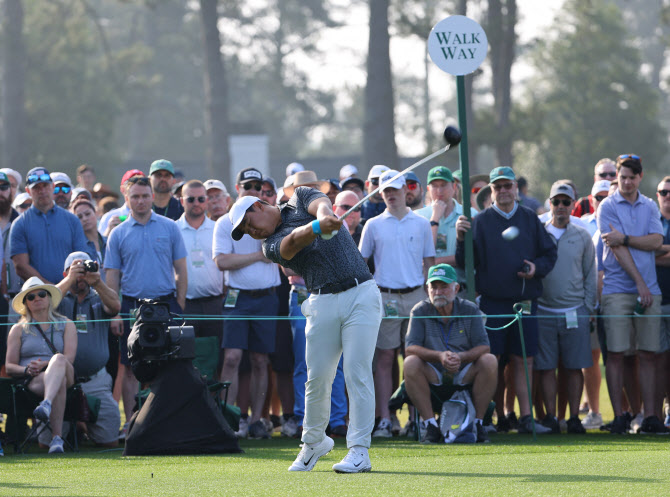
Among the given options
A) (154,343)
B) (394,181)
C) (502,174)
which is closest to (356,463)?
(154,343)

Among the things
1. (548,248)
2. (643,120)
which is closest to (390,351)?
(548,248)

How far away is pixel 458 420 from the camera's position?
10273 millimetres

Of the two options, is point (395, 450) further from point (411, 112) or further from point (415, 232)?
point (411, 112)

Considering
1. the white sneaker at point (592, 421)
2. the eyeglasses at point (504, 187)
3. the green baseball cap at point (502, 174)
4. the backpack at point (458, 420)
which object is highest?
the green baseball cap at point (502, 174)

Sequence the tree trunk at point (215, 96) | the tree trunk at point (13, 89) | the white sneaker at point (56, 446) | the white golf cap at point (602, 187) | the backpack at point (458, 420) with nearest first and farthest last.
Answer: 1. the white sneaker at point (56, 446)
2. the backpack at point (458, 420)
3. the white golf cap at point (602, 187)
4. the tree trunk at point (215, 96)
5. the tree trunk at point (13, 89)

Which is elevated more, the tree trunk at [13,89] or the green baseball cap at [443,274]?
the tree trunk at [13,89]

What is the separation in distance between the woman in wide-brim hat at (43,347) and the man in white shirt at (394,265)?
2775 mm

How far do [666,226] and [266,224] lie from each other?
5.05 meters

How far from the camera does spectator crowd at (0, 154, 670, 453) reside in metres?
10.7

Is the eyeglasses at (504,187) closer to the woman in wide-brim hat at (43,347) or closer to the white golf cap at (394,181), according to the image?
the white golf cap at (394,181)

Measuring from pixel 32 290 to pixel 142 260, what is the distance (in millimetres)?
1043

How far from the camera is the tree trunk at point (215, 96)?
106 ft

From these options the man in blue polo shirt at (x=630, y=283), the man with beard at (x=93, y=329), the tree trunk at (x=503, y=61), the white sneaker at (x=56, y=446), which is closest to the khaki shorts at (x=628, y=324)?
the man in blue polo shirt at (x=630, y=283)

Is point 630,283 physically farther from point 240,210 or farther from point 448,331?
point 240,210
